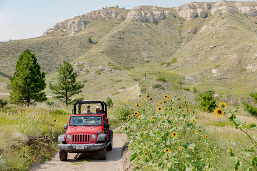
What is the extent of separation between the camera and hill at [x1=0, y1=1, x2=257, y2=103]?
182 ft

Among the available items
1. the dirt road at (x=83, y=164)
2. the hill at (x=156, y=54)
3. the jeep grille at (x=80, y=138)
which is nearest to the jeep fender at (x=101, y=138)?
the jeep grille at (x=80, y=138)

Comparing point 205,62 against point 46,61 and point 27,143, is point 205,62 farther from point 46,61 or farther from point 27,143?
point 27,143

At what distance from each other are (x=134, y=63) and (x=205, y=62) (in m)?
Answer: 24.4

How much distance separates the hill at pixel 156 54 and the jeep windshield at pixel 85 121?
71.5 ft

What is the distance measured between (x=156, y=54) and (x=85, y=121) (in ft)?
281

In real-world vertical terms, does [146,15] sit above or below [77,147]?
above

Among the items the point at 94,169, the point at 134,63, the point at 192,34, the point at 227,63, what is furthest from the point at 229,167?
the point at 192,34

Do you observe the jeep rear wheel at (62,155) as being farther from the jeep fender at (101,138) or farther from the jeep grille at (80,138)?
the jeep fender at (101,138)

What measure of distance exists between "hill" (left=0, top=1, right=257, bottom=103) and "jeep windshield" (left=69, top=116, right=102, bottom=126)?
21.8 metres

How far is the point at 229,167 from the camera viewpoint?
4609mm

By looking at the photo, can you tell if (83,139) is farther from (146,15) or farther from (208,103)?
(146,15)

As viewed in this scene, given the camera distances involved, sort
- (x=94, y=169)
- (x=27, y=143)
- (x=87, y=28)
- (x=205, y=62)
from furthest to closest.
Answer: (x=87, y=28) < (x=205, y=62) < (x=27, y=143) < (x=94, y=169)

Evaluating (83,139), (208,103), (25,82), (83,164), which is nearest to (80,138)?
(83,139)

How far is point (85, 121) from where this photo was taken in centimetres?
962
